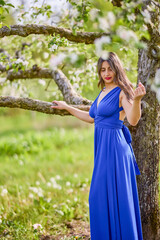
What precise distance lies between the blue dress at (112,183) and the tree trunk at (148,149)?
0.40 metres

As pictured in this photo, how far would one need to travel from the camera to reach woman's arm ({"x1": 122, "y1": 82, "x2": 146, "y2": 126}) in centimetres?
208

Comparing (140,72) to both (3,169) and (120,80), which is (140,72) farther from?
(3,169)

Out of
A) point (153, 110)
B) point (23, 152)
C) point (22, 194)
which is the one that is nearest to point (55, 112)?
point (153, 110)

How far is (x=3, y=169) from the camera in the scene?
6.42 meters

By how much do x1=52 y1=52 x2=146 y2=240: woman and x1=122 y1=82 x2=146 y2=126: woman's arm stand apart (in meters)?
0.02

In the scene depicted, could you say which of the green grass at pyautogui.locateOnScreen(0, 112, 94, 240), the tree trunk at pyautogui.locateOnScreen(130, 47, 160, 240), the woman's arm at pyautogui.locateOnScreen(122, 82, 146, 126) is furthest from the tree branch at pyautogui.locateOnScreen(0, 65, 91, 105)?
the woman's arm at pyautogui.locateOnScreen(122, 82, 146, 126)

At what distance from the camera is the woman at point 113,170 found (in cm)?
244

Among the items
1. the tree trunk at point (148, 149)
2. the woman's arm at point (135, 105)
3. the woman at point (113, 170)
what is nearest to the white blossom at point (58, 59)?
the woman's arm at point (135, 105)

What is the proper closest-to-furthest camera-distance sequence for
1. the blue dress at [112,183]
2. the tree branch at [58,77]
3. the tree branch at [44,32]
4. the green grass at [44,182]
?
1. the blue dress at [112,183]
2. the tree branch at [44,32]
3. the tree branch at [58,77]
4. the green grass at [44,182]

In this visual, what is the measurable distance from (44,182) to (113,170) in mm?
A: 2802

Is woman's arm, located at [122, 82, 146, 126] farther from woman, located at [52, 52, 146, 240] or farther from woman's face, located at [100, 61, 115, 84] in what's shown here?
woman's face, located at [100, 61, 115, 84]

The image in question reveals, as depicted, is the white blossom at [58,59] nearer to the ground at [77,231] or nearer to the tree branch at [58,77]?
the tree branch at [58,77]

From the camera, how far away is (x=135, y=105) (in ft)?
7.15

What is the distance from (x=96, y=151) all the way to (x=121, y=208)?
522 millimetres
